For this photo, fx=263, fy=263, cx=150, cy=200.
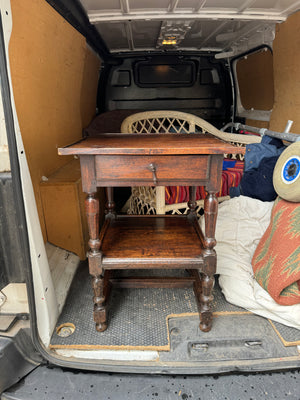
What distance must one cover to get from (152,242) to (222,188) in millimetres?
1092

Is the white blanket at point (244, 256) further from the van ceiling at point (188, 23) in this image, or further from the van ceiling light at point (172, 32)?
the van ceiling light at point (172, 32)

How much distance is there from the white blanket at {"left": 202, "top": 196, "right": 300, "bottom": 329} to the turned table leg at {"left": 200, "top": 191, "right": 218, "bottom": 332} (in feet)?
0.87

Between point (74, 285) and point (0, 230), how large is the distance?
767 millimetres

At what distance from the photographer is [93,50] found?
8.76 ft

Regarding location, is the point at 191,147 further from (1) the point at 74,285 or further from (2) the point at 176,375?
(1) the point at 74,285

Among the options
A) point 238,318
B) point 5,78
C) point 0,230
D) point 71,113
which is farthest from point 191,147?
point 71,113

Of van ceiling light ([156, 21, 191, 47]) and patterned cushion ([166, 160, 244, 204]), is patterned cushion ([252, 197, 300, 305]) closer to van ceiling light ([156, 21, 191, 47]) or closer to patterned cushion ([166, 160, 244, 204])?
patterned cushion ([166, 160, 244, 204])

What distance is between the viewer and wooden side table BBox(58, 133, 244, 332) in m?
1.07

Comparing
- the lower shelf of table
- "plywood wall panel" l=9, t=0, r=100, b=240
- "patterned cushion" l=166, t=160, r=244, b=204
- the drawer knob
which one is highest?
"plywood wall panel" l=9, t=0, r=100, b=240

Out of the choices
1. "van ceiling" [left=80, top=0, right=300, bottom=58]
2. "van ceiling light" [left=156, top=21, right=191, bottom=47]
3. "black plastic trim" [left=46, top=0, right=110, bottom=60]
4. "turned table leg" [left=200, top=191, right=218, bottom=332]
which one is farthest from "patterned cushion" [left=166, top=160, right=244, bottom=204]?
"black plastic trim" [left=46, top=0, right=110, bottom=60]

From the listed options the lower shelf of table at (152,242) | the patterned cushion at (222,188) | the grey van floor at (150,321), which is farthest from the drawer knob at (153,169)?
the patterned cushion at (222,188)

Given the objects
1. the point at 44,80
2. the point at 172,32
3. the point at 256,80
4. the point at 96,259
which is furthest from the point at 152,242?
the point at 256,80

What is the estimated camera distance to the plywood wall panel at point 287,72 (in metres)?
1.94

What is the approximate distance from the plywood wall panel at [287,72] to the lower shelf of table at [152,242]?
1246mm
